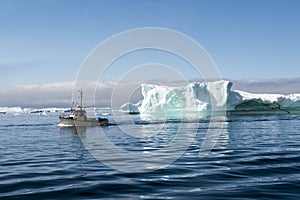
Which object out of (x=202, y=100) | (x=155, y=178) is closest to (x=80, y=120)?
(x=202, y=100)

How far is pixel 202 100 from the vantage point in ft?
310

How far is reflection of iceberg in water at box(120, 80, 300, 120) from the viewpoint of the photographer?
91.8m

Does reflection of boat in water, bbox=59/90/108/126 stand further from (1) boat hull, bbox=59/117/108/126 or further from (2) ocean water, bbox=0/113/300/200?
(2) ocean water, bbox=0/113/300/200

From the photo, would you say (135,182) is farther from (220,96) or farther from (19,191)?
(220,96)

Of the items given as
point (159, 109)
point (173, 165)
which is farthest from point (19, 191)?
point (159, 109)

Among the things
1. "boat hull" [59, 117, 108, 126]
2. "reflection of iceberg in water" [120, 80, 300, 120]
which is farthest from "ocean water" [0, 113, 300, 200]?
"reflection of iceberg in water" [120, 80, 300, 120]

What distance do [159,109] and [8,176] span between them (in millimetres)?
87328

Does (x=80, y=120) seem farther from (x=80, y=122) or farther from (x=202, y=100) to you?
(x=202, y=100)

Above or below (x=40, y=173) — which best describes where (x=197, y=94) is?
above

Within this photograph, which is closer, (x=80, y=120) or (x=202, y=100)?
(x=80, y=120)

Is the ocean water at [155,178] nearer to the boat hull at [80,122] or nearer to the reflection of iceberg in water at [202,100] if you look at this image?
the boat hull at [80,122]

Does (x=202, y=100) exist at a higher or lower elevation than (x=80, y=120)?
higher

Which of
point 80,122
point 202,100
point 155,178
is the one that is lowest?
point 155,178

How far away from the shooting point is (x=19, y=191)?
1180 cm
